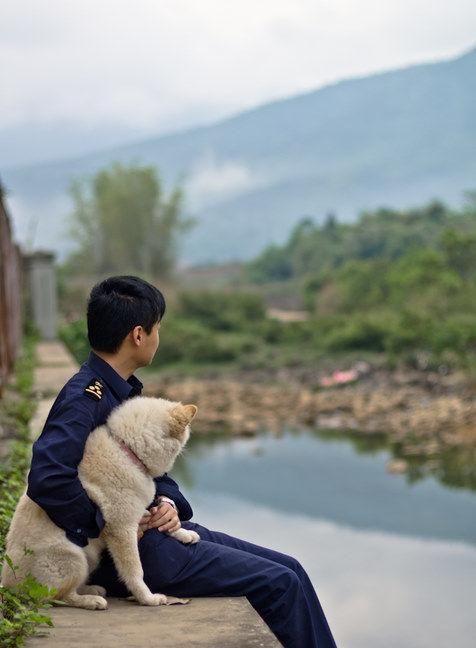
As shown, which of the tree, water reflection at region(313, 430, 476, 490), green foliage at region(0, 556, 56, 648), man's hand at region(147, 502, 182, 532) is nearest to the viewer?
green foliage at region(0, 556, 56, 648)

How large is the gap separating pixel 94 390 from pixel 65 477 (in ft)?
0.90

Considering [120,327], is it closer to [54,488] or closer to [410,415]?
[54,488]

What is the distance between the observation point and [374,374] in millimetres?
19125

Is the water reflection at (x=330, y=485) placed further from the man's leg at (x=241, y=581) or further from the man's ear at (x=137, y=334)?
the man's ear at (x=137, y=334)

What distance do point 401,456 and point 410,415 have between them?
2.52 meters

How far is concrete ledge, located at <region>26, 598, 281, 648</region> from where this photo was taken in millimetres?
2812

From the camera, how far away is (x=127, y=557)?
2.99 m

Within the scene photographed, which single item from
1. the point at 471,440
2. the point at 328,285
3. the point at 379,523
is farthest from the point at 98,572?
the point at 328,285

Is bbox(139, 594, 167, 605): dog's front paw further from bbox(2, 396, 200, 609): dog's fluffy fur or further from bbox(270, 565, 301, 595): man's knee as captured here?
bbox(270, 565, 301, 595): man's knee

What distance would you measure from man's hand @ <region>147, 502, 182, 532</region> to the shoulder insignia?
0.38 meters

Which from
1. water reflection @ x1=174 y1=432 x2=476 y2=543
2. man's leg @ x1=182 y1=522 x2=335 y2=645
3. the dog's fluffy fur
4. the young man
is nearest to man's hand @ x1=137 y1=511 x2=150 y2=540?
the young man

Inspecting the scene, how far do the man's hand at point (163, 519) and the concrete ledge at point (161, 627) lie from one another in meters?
0.22

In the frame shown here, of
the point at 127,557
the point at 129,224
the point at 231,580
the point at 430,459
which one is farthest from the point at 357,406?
the point at 129,224

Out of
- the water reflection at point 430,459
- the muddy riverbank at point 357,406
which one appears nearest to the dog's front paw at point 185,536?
the water reflection at point 430,459
